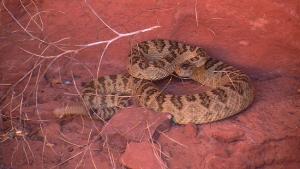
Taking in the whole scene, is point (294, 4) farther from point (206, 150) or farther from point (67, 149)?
point (67, 149)

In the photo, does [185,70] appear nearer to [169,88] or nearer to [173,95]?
[169,88]

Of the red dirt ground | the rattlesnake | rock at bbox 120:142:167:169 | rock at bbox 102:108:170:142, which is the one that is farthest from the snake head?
rock at bbox 120:142:167:169

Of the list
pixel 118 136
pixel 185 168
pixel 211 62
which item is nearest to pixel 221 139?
pixel 185 168

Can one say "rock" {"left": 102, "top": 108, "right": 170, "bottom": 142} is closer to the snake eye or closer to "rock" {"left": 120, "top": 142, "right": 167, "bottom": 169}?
"rock" {"left": 120, "top": 142, "right": 167, "bottom": 169}

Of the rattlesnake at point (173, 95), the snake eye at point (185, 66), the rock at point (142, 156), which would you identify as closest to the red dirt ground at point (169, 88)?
the rock at point (142, 156)

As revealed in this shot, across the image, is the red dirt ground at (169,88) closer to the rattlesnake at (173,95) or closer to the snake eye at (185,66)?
the rattlesnake at (173,95)
